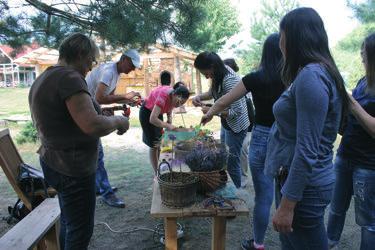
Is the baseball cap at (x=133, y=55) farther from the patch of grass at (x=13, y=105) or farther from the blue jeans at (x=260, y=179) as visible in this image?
the patch of grass at (x=13, y=105)

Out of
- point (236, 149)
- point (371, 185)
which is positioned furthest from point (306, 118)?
point (236, 149)

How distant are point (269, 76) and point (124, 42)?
1922mm

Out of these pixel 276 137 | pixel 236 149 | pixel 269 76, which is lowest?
pixel 236 149

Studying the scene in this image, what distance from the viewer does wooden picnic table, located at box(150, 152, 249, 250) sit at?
190 cm

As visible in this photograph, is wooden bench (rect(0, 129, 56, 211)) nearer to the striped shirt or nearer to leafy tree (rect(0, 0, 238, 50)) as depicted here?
leafy tree (rect(0, 0, 238, 50))

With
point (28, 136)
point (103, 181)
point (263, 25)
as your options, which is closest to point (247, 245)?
point (103, 181)

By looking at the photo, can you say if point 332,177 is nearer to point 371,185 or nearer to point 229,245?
point 371,185

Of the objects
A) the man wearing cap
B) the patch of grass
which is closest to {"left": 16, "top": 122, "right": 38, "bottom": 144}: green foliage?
the man wearing cap

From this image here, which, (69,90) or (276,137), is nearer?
(276,137)

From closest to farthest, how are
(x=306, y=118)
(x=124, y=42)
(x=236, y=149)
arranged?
(x=306, y=118) < (x=236, y=149) < (x=124, y=42)

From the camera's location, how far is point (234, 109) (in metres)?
3.14

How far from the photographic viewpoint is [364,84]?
6.95 ft

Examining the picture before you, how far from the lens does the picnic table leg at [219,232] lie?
2.05 m

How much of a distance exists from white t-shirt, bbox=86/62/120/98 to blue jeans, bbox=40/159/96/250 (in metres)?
1.62
